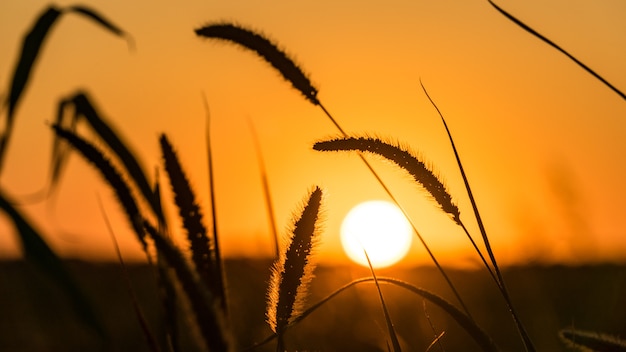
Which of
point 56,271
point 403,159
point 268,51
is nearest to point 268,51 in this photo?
point 268,51

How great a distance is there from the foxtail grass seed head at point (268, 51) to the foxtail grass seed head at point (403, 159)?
29 centimetres

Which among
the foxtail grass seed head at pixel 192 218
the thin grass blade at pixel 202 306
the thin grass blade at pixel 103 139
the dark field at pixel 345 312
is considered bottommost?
the dark field at pixel 345 312

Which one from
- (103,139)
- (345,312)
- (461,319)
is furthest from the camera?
(345,312)

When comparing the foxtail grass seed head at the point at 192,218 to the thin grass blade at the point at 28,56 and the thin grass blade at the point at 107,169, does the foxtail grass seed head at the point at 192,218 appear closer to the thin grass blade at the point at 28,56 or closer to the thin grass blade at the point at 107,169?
the thin grass blade at the point at 107,169

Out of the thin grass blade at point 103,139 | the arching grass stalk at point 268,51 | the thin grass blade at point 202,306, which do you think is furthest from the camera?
the thin grass blade at point 103,139

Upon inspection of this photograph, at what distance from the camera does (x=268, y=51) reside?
2197 millimetres

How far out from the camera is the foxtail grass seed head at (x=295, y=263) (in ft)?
5.61

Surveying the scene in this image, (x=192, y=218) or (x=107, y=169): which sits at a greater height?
(x=107, y=169)

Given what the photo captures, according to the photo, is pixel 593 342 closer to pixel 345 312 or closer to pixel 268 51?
pixel 268 51

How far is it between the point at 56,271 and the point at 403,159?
740mm

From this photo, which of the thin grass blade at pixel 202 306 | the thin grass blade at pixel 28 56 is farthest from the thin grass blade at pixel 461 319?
the thin grass blade at pixel 28 56

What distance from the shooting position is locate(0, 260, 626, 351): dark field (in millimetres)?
3635

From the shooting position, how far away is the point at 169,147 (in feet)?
6.22

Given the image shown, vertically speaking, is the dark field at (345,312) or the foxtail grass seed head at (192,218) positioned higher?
the foxtail grass seed head at (192,218)
